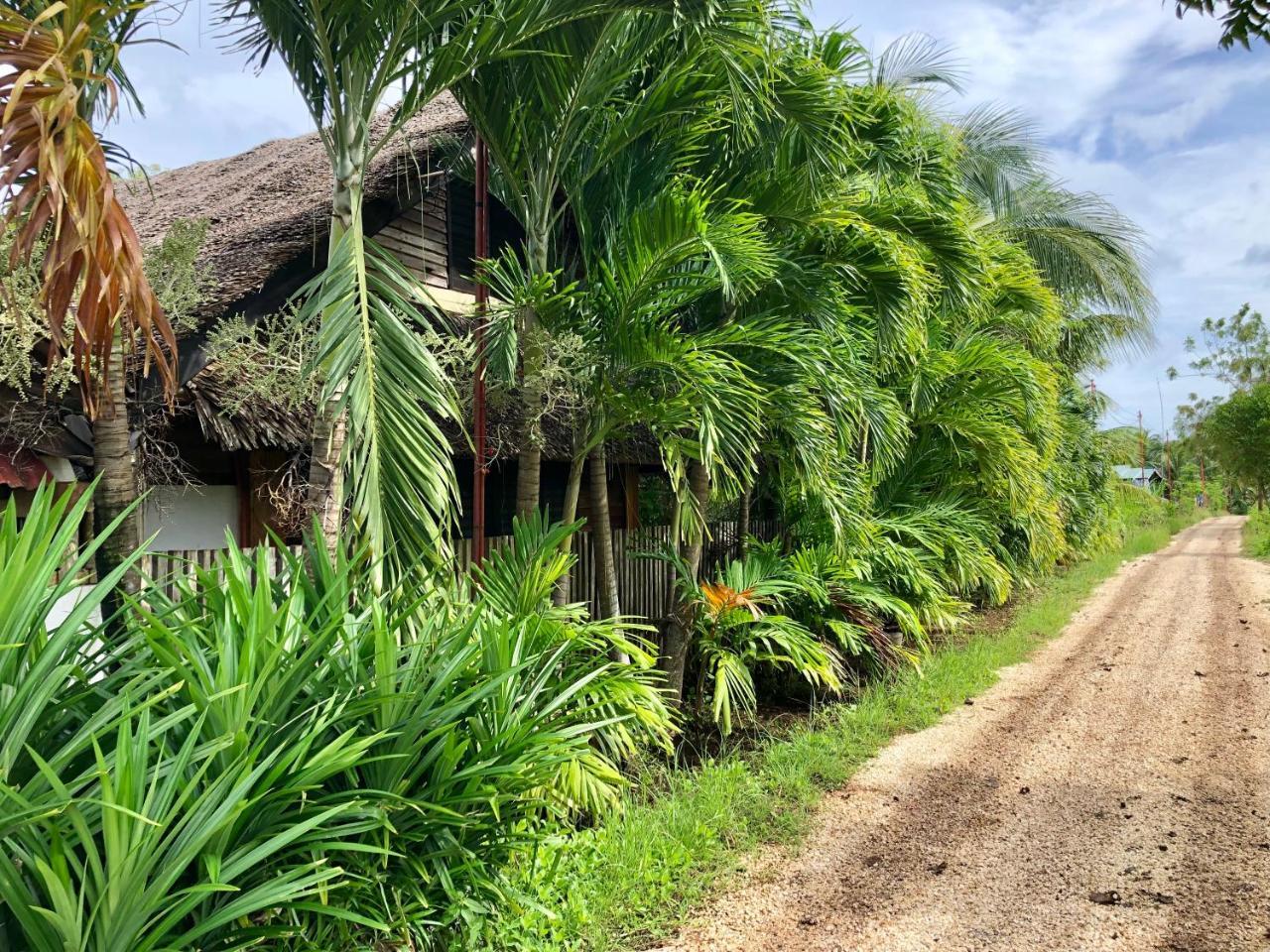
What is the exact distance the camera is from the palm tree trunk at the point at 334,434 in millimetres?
3561

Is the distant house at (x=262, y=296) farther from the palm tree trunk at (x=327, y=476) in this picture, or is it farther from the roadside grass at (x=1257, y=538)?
the roadside grass at (x=1257, y=538)

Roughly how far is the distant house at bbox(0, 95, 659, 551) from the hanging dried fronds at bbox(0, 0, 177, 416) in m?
0.96

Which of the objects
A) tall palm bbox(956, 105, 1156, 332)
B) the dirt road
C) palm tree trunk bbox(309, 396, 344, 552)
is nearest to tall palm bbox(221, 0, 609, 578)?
palm tree trunk bbox(309, 396, 344, 552)

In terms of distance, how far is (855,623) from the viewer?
6.57 m

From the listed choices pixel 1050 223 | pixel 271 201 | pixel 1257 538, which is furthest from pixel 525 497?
pixel 1257 538

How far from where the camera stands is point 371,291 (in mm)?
3680

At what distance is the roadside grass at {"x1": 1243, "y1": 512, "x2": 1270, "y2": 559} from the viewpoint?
683 inches

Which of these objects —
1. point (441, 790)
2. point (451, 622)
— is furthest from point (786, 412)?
point (441, 790)

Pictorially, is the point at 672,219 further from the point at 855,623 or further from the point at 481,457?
the point at 855,623

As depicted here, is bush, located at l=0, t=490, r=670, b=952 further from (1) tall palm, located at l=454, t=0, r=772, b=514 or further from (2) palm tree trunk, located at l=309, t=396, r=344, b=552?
(1) tall palm, located at l=454, t=0, r=772, b=514

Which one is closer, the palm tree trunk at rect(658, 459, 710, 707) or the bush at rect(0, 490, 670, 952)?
the bush at rect(0, 490, 670, 952)

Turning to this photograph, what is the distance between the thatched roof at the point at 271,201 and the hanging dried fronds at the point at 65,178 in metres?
2.17

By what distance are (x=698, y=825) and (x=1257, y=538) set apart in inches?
851

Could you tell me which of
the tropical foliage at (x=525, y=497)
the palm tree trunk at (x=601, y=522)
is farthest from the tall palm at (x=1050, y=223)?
the palm tree trunk at (x=601, y=522)
